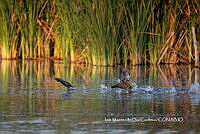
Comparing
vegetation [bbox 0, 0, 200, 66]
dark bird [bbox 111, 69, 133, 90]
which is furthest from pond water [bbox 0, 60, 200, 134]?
vegetation [bbox 0, 0, 200, 66]

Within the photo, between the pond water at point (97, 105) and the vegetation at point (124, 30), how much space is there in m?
2.13

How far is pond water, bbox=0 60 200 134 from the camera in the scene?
5.46 m

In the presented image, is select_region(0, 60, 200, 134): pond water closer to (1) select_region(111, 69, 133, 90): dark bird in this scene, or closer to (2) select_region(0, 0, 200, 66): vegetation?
(1) select_region(111, 69, 133, 90): dark bird

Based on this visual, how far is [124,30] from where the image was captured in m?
13.8

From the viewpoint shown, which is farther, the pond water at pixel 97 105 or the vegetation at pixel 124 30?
the vegetation at pixel 124 30

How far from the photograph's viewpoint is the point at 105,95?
8023mm

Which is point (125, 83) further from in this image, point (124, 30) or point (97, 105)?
point (124, 30)

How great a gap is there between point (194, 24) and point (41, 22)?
15.4 ft

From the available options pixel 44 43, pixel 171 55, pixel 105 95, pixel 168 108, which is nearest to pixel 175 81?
pixel 105 95

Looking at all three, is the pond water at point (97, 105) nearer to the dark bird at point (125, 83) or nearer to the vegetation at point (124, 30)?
the dark bird at point (125, 83)

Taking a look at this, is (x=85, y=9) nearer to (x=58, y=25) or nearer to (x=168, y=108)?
(x=58, y=25)

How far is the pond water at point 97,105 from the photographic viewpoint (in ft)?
17.9

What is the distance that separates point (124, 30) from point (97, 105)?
22.8 feet

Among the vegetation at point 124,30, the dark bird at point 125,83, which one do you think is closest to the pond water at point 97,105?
the dark bird at point 125,83
